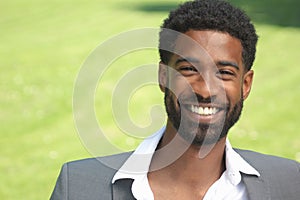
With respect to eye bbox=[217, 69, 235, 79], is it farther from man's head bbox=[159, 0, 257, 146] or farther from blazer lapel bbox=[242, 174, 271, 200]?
blazer lapel bbox=[242, 174, 271, 200]

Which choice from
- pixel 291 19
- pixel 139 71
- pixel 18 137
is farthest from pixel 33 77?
pixel 139 71

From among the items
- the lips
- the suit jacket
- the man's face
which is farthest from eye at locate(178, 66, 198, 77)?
the suit jacket

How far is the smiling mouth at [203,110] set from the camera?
2881mm

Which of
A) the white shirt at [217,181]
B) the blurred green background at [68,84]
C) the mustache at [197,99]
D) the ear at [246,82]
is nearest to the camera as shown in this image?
the mustache at [197,99]

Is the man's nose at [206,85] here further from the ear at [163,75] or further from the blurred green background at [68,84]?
the blurred green background at [68,84]

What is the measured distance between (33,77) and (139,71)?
1013cm

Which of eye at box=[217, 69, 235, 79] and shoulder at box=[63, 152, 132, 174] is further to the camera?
shoulder at box=[63, 152, 132, 174]

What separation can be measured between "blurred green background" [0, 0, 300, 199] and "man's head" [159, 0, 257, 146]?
5.16 meters

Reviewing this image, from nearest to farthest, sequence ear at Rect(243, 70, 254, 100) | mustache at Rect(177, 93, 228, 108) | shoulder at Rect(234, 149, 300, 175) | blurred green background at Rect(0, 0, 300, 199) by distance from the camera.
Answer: mustache at Rect(177, 93, 228, 108) → ear at Rect(243, 70, 254, 100) → shoulder at Rect(234, 149, 300, 175) → blurred green background at Rect(0, 0, 300, 199)

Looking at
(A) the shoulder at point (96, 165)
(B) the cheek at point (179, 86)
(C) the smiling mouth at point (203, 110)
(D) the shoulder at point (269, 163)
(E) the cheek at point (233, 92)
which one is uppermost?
(B) the cheek at point (179, 86)

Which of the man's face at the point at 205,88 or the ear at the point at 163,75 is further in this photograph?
the ear at the point at 163,75

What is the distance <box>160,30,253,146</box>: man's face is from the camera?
2.88m

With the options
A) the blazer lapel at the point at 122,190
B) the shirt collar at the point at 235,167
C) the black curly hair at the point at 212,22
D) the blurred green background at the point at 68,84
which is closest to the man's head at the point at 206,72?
the black curly hair at the point at 212,22

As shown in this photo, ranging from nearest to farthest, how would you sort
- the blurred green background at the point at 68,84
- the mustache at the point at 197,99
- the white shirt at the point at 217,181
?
the mustache at the point at 197,99 < the white shirt at the point at 217,181 < the blurred green background at the point at 68,84
